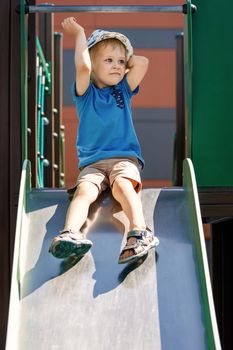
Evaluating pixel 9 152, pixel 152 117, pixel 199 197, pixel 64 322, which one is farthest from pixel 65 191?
pixel 152 117

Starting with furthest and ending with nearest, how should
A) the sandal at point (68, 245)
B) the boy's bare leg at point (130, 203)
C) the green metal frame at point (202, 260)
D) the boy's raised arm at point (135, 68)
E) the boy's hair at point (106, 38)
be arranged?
the boy's raised arm at point (135, 68) < the boy's hair at point (106, 38) < the boy's bare leg at point (130, 203) < the sandal at point (68, 245) < the green metal frame at point (202, 260)

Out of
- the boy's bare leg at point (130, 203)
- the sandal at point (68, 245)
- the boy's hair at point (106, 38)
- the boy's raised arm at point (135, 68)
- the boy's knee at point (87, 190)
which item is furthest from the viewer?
the boy's raised arm at point (135, 68)

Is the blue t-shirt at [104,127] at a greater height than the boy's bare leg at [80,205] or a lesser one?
greater

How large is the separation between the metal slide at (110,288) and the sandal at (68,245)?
90mm

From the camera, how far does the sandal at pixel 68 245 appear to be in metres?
4.07

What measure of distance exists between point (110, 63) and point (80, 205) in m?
1.03

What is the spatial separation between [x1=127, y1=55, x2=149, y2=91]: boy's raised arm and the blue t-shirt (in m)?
0.15

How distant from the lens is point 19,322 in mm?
3824

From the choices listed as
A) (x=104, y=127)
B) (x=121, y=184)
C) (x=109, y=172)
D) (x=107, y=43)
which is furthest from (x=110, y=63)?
(x=121, y=184)

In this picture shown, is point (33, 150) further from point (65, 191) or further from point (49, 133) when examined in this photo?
point (49, 133)

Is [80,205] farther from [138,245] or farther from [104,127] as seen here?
[104,127]

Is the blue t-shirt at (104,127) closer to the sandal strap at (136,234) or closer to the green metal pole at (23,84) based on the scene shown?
the green metal pole at (23,84)

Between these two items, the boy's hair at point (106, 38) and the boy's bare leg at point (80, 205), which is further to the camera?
the boy's hair at point (106, 38)

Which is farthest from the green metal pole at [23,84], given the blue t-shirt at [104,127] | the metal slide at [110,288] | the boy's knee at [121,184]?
the boy's knee at [121,184]
